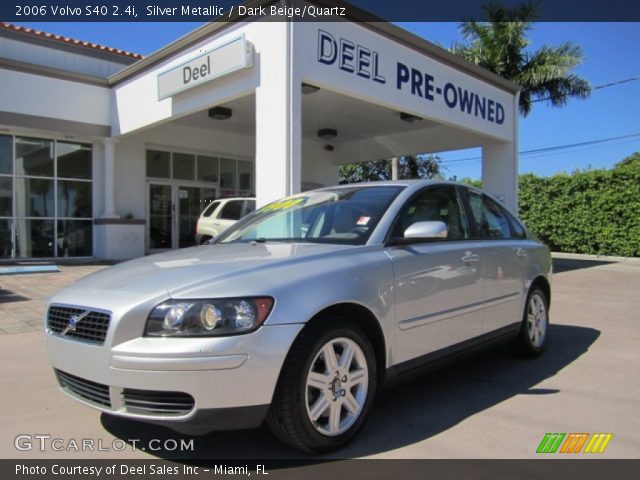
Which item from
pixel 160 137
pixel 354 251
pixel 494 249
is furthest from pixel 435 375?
pixel 160 137

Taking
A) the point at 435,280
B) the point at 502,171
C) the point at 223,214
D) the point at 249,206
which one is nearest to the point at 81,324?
the point at 435,280

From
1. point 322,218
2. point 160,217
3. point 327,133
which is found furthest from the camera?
point 327,133

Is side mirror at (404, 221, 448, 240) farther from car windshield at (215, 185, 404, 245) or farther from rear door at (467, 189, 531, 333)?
rear door at (467, 189, 531, 333)

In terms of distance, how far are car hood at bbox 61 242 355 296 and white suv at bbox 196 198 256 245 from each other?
849 cm

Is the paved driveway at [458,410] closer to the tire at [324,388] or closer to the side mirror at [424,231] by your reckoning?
the tire at [324,388]

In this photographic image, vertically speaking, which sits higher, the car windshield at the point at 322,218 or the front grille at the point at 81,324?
the car windshield at the point at 322,218

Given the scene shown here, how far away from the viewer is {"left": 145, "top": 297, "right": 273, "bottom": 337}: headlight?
8.34ft

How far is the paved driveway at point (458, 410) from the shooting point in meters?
Result: 3.02

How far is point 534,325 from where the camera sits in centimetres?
504

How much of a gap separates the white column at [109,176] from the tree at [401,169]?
16225mm

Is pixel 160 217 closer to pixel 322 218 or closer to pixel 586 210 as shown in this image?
pixel 322 218

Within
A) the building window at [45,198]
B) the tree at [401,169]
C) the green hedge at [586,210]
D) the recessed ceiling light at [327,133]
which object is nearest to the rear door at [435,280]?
the recessed ceiling light at [327,133]

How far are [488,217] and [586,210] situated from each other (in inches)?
686

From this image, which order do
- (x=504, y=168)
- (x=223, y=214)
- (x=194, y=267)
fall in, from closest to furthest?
1. (x=194, y=267)
2. (x=223, y=214)
3. (x=504, y=168)
